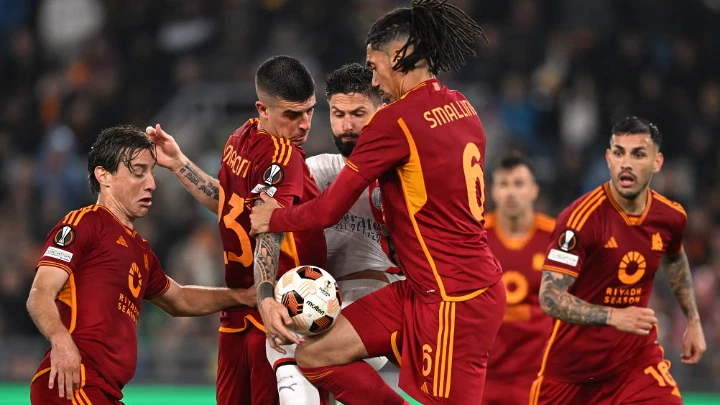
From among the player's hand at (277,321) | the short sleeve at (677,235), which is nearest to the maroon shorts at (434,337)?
the player's hand at (277,321)

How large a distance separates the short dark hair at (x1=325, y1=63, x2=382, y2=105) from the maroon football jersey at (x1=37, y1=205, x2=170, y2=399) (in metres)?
1.42

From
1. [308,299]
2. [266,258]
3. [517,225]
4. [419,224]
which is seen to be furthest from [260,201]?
[517,225]

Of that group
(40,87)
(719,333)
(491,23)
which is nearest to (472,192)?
(719,333)

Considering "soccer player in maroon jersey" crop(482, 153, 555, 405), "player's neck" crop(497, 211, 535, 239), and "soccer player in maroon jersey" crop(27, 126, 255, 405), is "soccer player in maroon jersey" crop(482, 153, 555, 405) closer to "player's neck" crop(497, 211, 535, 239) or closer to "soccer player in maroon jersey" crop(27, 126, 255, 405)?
"player's neck" crop(497, 211, 535, 239)

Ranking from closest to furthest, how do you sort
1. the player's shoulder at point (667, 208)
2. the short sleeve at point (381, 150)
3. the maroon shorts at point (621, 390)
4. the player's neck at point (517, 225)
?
the short sleeve at point (381, 150)
the maroon shorts at point (621, 390)
the player's shoulder at point (667, 208)
the player's neck at point (517, 225)

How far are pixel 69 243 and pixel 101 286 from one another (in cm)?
28

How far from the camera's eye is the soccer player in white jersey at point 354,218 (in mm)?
6164

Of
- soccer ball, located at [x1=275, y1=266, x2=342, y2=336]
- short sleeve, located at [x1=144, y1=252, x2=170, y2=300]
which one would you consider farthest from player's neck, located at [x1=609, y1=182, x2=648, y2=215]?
short sleeve, located at [x1=144, y1=252, x2=170, y2=300]

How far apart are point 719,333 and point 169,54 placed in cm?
762

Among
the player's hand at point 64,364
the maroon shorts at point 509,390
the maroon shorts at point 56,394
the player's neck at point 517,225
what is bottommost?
the maroon shorts at point 509,390

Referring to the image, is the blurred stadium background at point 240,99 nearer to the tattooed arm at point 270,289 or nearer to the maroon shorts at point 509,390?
the maroon shorts at point 509,390

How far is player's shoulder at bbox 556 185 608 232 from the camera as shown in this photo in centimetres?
661

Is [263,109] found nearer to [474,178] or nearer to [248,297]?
[248,297]

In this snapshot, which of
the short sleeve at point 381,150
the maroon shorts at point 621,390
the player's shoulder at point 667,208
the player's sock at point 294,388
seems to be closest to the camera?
the short sleeve at point 381,150
